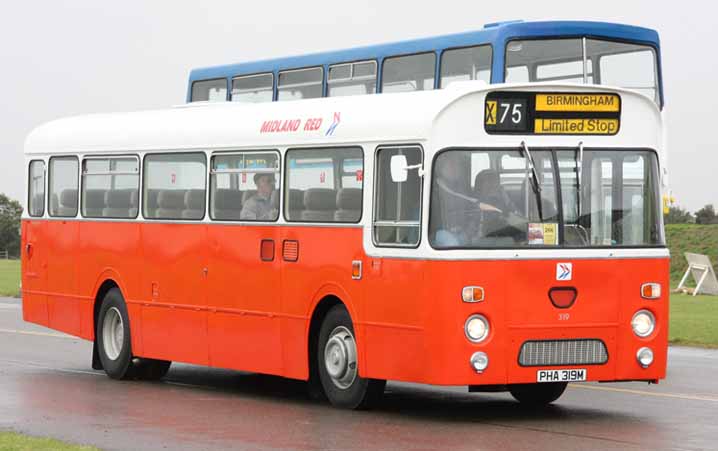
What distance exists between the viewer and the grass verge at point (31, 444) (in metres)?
11.7

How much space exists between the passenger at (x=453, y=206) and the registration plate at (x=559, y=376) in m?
1.30

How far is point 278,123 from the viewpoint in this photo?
52.6 feet

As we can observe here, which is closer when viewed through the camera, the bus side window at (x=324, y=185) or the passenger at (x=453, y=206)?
the passenger at (x=453, y=206)

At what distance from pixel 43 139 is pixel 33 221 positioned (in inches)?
41.9

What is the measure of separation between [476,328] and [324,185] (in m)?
2.42

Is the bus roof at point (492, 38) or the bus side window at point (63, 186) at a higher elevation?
the bus roof at point (492, 38)

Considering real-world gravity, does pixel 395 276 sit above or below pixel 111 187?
below

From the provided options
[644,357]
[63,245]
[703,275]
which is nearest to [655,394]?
[644,357]

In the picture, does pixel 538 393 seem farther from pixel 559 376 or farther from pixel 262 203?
pixel 262 203

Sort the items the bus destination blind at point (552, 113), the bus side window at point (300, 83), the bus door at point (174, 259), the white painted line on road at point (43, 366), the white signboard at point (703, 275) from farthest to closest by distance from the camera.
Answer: the white signboard at point (703, 275), the bus side window at point (300, 83), the white painted line on road at point (43, 366), the bus door at point (174, 259), the bus destination blind at point (552, 113)

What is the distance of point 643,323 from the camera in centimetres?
1416

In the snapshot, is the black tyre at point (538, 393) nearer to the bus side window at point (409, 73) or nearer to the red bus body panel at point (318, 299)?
the red bus body panel at point (318, 299)

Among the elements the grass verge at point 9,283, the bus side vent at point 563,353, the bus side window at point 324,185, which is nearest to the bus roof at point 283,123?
the bus side window at point 324,185

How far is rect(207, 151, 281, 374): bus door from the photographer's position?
52.3ft
